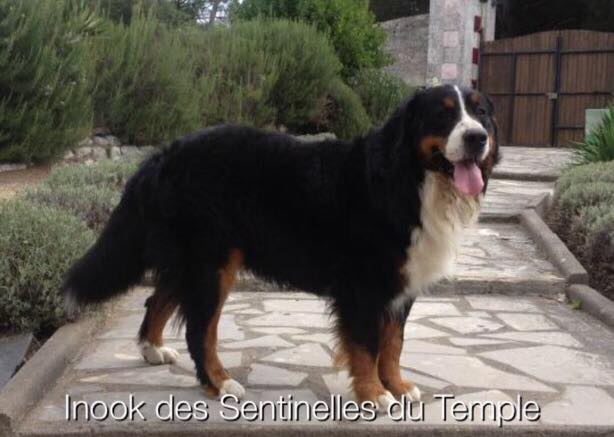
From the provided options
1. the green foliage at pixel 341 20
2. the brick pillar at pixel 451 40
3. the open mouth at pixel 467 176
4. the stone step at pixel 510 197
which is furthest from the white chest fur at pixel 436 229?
the brick pillar at pixel 451 40

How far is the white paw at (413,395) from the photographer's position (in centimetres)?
366

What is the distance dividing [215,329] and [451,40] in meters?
14.8

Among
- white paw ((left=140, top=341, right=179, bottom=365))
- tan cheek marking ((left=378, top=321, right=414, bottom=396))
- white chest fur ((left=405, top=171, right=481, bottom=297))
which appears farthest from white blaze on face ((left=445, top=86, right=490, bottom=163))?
white paw ((left=140, top=341, right=179, bottom=365))

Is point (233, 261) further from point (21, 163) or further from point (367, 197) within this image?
point (21, 163)

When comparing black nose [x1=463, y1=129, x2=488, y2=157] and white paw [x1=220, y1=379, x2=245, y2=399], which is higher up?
black nose [x1=463, y1=129, x2=488, y2=157]

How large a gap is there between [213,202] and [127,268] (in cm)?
62

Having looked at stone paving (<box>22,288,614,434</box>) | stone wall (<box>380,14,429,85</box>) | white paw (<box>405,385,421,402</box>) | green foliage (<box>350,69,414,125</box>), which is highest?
stone wall (<box>380,14,429,85</box>)

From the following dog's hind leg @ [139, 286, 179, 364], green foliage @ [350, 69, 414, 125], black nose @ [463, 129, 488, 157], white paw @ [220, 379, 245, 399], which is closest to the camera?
black nose @ [463, 129, 488, 157]

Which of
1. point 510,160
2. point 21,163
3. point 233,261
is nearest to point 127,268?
point 233,261

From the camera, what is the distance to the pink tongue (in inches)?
127

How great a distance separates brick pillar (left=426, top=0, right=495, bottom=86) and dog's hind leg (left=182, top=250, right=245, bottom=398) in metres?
14.1

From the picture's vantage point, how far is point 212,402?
362cm

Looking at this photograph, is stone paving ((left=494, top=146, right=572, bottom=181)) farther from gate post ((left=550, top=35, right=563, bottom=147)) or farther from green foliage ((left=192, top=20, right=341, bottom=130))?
green foliage ((left=192, top=20, right=341, bottom=130))

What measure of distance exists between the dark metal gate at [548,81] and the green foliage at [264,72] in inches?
238
